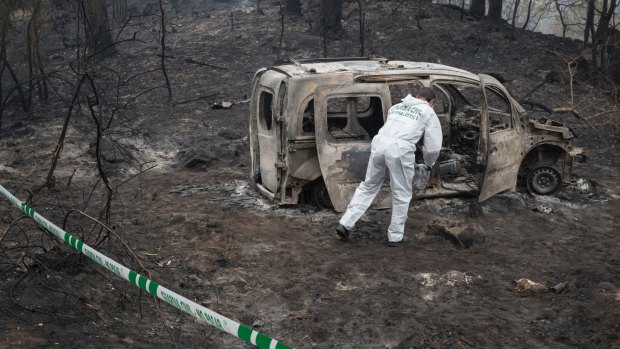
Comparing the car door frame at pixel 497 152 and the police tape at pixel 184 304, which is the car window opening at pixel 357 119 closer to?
the car door frame at pixel 497 152

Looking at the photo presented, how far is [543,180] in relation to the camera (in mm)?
9164

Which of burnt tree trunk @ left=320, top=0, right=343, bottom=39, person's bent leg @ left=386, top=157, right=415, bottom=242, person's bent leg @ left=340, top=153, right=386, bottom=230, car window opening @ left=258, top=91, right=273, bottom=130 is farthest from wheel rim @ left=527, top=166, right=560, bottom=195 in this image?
burnt tree trunk @ left=320, top=0, right=343, bottom=39

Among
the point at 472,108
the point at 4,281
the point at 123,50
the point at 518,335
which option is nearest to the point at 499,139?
the point at 472,108

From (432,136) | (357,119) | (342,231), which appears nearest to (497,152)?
(432,136)

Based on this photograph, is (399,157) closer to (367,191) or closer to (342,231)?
(367,191)

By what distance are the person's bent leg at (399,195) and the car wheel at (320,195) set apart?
3.78ft

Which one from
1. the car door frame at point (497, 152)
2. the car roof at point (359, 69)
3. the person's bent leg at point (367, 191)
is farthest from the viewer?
the car door frame at point (497, 152)

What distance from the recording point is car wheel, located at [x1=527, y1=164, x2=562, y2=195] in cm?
910

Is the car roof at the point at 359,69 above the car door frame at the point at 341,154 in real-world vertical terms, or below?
above

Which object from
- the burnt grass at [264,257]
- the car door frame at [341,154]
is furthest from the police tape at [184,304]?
the car door frame at [341,154]

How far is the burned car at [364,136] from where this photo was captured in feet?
26.0

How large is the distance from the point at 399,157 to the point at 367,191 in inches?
21.0

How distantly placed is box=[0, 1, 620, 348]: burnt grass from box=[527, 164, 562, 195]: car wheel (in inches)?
8.5

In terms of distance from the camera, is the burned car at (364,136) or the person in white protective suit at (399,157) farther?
the burned car at (364,136)
